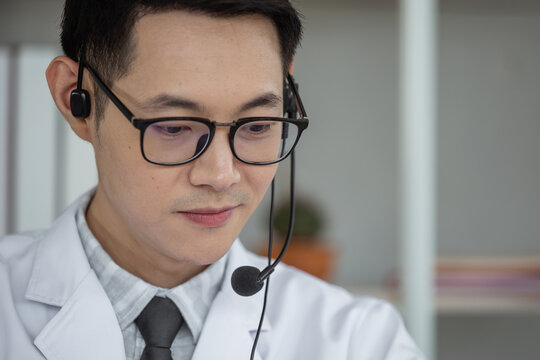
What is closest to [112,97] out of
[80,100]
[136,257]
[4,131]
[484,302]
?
[80,100]

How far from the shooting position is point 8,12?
2.25 m

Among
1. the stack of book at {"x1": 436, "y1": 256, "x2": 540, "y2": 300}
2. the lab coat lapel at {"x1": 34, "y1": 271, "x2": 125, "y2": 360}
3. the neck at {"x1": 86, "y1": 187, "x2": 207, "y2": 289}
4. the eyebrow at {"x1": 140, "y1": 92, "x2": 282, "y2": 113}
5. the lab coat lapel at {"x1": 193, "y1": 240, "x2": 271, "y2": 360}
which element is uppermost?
the eyebrow at {"x1": 140, "y1": 92, "x2": 282, "y2": 113}

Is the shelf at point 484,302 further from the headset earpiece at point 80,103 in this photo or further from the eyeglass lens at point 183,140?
the headset earpiece at point 80,103

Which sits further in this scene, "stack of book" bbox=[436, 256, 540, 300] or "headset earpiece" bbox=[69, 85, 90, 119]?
"stack of book" bbox=[436, 256, 540, 300]

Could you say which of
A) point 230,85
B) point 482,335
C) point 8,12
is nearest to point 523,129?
point 482,335

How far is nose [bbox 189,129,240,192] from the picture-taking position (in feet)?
2.98

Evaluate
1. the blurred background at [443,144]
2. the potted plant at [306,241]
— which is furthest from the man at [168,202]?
the blurred background at [443,144]

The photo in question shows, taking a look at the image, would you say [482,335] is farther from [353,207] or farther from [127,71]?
[127,71]

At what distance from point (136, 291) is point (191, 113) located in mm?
339

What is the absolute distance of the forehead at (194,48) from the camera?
35.7 inches

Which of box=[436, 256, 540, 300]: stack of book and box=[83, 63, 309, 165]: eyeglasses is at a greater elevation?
box=[83, 63, 309, 165]: eyeglasses

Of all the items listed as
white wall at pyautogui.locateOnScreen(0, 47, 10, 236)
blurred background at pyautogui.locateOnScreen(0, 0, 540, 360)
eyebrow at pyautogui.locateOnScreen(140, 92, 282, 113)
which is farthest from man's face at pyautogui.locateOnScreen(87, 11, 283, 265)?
blurred background at pyautogui.locateOnScreen(0, 0, 540, 360)

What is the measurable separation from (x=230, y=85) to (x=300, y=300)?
1.57 feet

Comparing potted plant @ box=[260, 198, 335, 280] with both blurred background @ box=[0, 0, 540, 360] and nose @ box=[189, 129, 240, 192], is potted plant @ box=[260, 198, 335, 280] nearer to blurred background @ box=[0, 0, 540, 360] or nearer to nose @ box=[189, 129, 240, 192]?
blurred background @ box=[0, 0, 540, 360]
